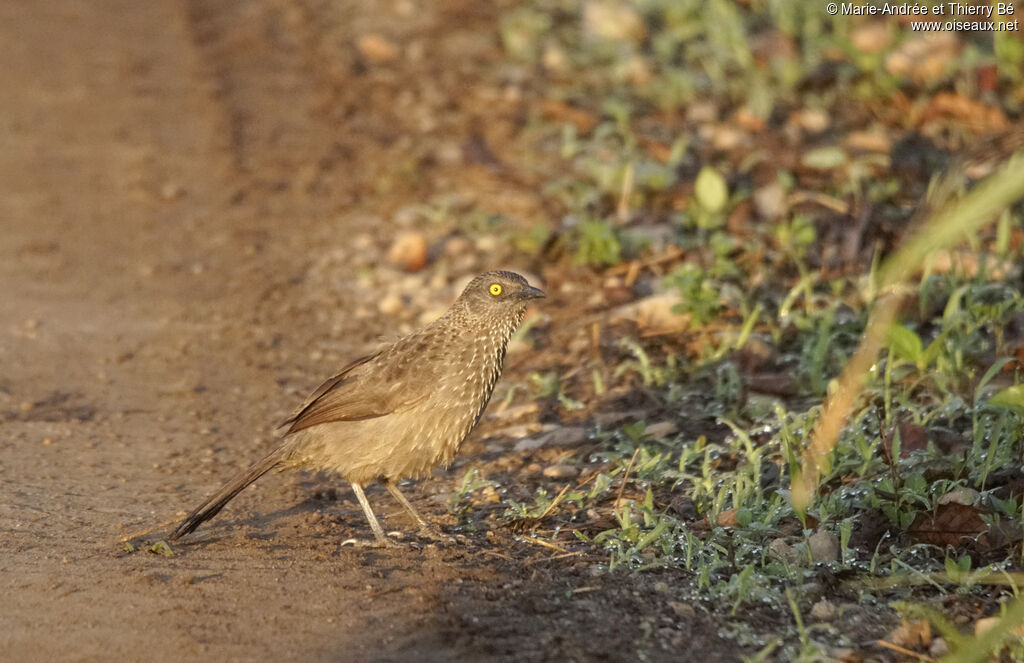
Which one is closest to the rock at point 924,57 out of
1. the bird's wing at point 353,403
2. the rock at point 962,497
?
the rock at point 962,497

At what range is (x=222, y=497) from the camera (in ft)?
17.3

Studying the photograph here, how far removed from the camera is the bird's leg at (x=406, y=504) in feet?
17.8

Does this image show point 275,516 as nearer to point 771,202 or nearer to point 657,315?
point 657,315

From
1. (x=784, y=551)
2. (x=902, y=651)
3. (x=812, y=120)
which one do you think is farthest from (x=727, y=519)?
(x=812, y=120)

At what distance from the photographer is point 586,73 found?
1096cm

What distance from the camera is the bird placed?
5.53m

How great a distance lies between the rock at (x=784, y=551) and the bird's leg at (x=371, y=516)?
163 centimetres

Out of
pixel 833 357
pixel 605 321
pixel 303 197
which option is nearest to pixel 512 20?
pixel 303 197

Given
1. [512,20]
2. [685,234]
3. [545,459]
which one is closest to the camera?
[545,459]

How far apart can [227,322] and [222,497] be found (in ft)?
9.52

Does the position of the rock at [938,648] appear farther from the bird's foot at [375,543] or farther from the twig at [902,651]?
the bird's foot at [375,543]

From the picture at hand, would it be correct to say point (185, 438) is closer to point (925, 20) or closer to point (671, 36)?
point (671, 36)

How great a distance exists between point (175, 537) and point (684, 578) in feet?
7.14
